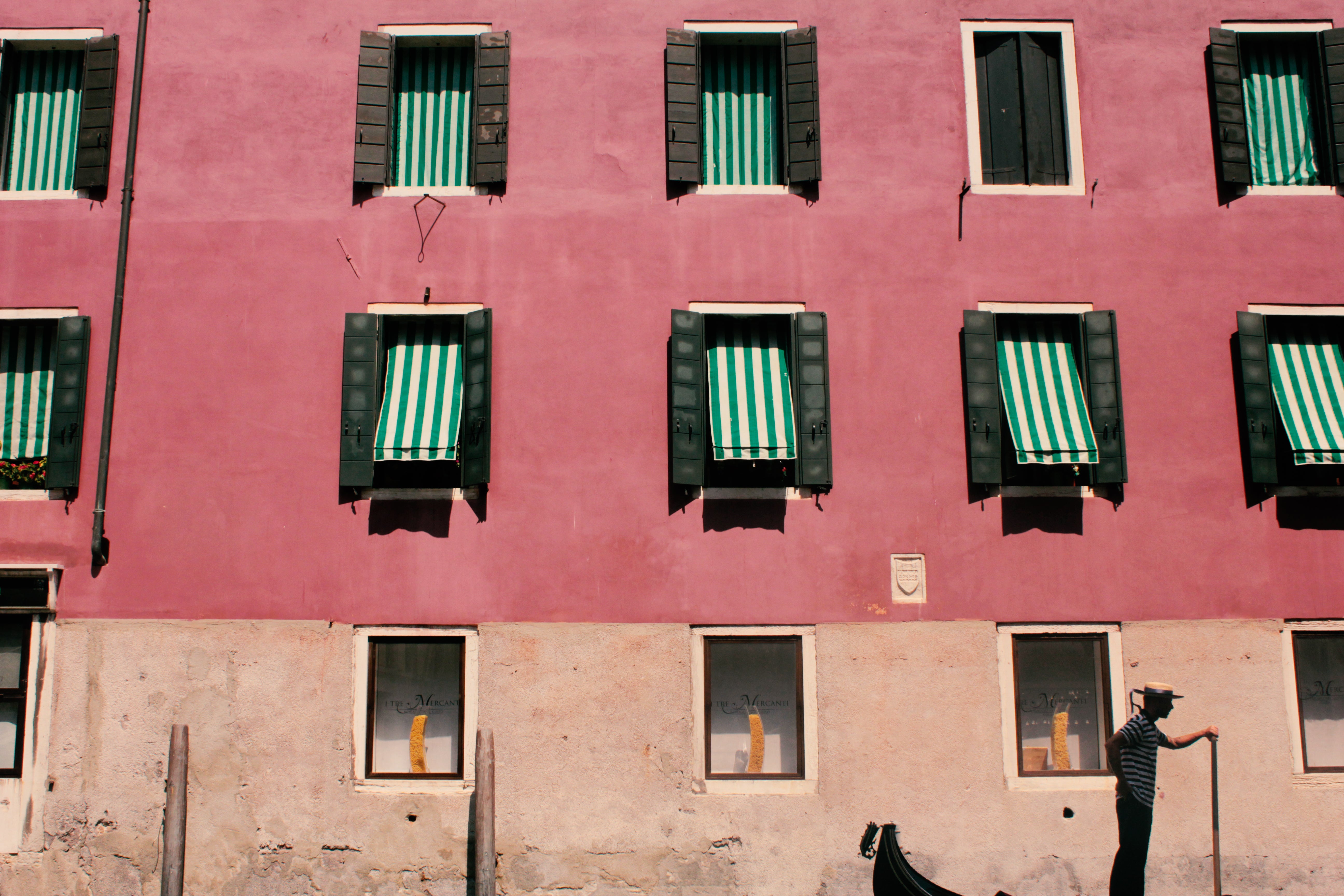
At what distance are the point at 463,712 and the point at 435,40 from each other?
584cm

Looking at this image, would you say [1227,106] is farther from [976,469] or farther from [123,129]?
[123,129]

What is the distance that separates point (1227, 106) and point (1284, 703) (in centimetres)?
506

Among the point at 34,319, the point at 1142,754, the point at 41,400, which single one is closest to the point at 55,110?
the point at 34,319

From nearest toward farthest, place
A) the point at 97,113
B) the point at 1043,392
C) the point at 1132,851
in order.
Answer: the point at 1132,851 < the point at 1043,392 < the point at 97,113

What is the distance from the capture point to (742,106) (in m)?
8.59

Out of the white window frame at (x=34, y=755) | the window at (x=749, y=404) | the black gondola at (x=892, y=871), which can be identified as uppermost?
the window at (x=749, y=404)

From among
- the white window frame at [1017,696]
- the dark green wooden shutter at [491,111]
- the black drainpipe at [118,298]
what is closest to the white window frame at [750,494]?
the white window frame at [1017,696]

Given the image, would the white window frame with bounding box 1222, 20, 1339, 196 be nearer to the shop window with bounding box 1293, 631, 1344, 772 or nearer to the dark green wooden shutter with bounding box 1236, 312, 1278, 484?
the dark green wooden shutter with bounding box 1236, 312, 1278, 484

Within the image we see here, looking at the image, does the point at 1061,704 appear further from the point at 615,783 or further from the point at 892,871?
the point at 615,783

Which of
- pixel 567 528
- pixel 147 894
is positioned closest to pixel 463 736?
pixel 567 528

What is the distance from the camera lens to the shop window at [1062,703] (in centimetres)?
770

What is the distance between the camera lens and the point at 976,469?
25.4 feet

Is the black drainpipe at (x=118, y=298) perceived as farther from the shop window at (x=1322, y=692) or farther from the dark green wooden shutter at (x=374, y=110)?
the shop window at (x=1322, y=692)

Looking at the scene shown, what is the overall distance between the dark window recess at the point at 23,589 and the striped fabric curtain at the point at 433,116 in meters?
4.35
